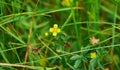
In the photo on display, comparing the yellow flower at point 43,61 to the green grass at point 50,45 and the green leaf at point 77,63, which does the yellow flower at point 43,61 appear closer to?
the green grass at point 50,45

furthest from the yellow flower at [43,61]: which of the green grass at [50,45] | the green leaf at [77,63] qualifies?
the green leaf at [77,63]

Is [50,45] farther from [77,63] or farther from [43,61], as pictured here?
[77,63]

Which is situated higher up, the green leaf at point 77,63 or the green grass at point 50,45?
the green grass at point 50,45

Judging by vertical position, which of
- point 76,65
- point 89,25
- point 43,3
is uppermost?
point 43,3

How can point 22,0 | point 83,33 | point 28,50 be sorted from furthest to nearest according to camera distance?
point 83,33, point 22,0, point 28,50

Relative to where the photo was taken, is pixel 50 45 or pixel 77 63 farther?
pixel 50 45

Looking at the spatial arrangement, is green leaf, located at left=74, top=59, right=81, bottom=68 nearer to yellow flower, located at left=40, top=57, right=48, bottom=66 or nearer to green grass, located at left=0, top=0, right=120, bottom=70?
green grass, located at left=0, top=0, right=120, bottom=70

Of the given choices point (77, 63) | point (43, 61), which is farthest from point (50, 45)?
point (77, 63)

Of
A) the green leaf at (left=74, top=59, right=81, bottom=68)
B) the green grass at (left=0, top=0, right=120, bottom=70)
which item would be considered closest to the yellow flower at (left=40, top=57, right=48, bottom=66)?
the green grass at (left=0, top=0, right=120, bottom=70)

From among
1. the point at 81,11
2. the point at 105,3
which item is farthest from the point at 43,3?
the point at 105,3

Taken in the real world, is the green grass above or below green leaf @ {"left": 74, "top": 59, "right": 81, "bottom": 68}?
above

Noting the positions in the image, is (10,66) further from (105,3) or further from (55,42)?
(105,3)
